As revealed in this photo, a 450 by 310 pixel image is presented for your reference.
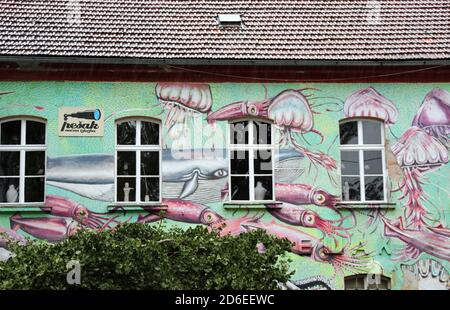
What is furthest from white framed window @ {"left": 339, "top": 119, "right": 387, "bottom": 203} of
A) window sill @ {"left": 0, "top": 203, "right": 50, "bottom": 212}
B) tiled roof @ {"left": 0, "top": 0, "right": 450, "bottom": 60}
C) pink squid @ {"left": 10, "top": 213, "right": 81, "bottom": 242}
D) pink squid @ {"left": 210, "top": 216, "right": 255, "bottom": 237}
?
window sill @ {"left": 0, "top": 203, "right": 50, "bottom": 212}

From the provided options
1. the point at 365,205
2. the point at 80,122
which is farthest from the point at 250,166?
the point at 80,122

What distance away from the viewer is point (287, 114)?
1555 centimetres

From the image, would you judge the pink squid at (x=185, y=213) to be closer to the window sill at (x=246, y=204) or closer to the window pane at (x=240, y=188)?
the window sill at (x=246, y=204)

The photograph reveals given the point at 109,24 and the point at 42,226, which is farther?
the point at 109,24

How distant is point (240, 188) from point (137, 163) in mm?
2146

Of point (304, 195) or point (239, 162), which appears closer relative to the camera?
point (304, 195)

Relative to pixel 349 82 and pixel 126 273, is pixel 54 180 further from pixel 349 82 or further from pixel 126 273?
pixel 349 82

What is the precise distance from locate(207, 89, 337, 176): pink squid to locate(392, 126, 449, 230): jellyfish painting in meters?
1.46

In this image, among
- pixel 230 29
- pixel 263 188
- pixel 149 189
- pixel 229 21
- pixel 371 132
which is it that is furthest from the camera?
pixel 229 21

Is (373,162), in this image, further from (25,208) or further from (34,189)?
(25,208)

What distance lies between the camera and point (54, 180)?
49.0 ft
